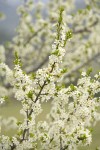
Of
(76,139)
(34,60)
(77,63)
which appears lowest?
(76,139)

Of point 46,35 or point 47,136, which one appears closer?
point 47,136

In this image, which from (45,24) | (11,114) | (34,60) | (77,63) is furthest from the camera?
(11,114)

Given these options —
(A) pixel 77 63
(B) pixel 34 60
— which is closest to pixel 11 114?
(B) pixel 34 60

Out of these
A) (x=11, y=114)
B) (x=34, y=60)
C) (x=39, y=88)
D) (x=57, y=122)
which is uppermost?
(x=11, y=114)

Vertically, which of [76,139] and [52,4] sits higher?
[52,4]

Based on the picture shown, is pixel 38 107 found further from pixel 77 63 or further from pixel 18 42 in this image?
pixel 77 63

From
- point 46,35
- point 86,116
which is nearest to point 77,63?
point 46,35

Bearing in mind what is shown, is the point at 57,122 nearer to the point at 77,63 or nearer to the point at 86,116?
the point at 86,116

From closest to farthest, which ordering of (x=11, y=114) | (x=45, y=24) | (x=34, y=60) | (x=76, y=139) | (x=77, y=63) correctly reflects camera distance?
(x=76, y=139) → (x=45, y=24) → (x=77, y=63) → (x=34, y=60) → (x=11, y=114)

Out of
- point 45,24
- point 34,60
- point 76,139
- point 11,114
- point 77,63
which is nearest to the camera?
point 76,139
